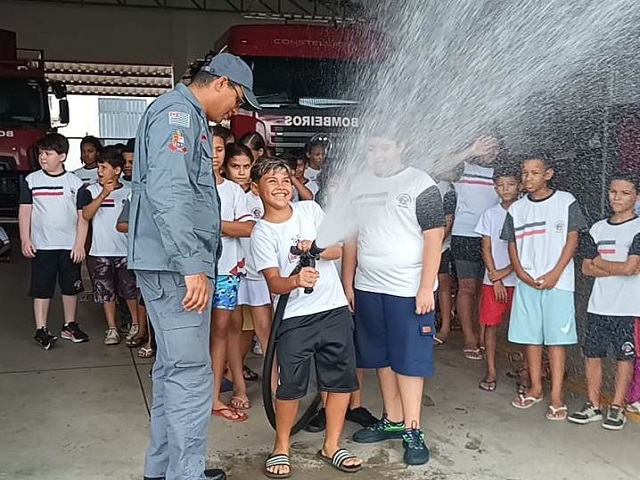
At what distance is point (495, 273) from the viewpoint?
16.2 ft

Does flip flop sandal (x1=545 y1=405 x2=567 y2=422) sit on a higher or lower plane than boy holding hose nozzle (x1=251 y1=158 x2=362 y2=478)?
lower

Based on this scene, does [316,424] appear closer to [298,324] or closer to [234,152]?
[298,324]

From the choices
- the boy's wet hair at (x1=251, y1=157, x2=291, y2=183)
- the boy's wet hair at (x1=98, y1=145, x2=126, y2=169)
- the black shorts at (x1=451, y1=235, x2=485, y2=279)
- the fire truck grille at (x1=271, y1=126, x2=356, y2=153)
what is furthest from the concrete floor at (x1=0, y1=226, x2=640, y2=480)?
the fire truck grille at (x1=271, y1=126, x2=356, y2=153)

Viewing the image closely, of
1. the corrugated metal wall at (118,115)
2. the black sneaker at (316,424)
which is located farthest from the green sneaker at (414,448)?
the corrugated metal wall at (118,115)

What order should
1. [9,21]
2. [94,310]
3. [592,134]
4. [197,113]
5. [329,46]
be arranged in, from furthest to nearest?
[9,21]
[329,46]
[592,134]
[94,310]
[197,113]

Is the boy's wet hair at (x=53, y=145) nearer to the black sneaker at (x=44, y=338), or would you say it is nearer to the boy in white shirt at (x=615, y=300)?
the black sneaker at (x=44, y=338)

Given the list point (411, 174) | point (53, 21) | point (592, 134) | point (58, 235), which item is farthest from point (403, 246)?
point (53, 21)

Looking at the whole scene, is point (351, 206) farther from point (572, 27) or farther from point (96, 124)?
point (96, 124)

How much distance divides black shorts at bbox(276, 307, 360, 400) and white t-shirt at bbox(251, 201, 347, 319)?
5 centimetres

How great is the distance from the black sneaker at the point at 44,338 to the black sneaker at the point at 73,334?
0.14m

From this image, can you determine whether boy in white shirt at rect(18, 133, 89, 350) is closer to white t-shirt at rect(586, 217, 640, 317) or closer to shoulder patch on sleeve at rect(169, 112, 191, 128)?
shoulder patch on sleeve at rect(169, 112, 191, 128)

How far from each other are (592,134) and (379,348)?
5.13 meters

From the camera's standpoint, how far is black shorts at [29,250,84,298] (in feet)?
19.6

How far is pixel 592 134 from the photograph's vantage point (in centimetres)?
805
